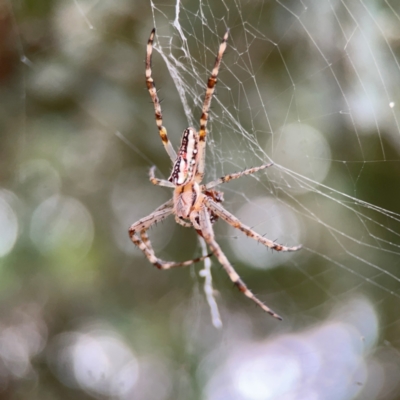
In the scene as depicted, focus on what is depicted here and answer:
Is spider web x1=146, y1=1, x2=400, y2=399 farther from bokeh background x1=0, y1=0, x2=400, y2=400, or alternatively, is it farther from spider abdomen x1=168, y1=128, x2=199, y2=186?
spider abdomen x1=168, y1=128, x2=199, y2=186

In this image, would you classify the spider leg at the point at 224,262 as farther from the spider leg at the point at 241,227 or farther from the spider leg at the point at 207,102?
the spider leg at the point at 207,102

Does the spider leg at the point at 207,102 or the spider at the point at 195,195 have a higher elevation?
the spider leg at the point at 207,102

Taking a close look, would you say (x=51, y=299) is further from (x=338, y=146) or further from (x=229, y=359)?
(x=338, y=146)

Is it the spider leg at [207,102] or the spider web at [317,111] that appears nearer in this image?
the spider leg at [207,102]

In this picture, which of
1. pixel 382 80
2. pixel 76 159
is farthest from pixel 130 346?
pixel 382 80

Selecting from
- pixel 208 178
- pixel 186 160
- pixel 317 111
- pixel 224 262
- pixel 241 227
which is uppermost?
pixel 317 111

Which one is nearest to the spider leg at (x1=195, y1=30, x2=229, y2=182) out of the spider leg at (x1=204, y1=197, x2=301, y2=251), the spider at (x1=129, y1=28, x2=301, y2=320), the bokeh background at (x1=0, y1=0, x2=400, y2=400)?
the spider at (x1=129, y1=28, x2=301, y2=320)

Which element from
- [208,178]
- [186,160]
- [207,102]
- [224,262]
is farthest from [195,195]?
[208,178]

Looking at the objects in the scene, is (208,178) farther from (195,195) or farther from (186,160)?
(186,160)

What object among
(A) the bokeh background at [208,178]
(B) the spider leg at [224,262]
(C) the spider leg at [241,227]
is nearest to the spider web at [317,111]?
(A) the bokeh background at [208,178]
